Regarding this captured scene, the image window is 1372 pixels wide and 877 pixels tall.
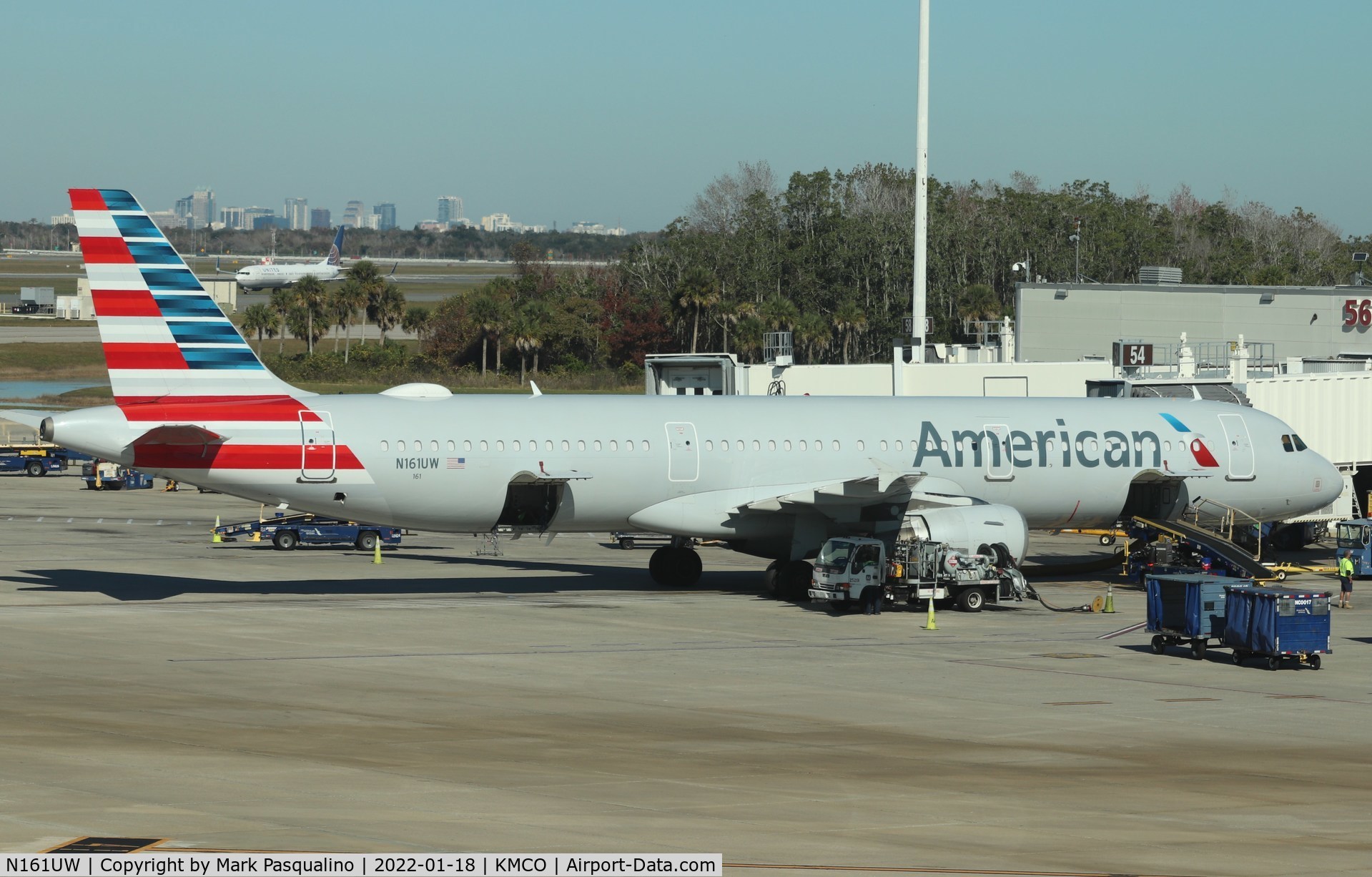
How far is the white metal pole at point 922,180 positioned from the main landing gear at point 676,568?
1993cm

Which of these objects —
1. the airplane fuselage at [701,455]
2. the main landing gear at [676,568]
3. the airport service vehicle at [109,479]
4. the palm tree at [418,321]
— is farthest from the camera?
the palm tree at [418,321]

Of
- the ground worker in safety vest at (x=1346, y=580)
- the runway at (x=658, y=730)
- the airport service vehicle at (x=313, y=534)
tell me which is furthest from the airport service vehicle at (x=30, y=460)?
the ground worker in safety vest at (x=1346, y=580)

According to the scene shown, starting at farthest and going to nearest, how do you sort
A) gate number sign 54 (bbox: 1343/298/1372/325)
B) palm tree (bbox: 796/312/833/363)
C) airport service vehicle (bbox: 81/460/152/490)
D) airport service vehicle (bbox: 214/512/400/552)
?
palm tree (bbox: 796/312/833/363), airport service vehicle (bbox: 81/460/152/490), gate number sign 54 (bbox: 1343/298/1372/325), airport service vehicle (bbox: 214/512/400/552)

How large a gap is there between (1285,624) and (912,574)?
352 inches

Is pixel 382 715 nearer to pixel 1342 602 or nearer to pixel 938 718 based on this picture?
pixel 938 718

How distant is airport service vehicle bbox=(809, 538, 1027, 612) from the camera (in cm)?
3431

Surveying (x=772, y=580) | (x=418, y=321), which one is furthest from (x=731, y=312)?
(x=772, y=580)

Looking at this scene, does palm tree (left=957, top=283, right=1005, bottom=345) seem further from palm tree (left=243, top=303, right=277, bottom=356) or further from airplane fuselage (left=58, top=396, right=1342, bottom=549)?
airplane fuselage (left=58, top=396, right=1342, bottom=549)

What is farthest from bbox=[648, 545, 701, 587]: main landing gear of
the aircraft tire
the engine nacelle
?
the engine nacelle

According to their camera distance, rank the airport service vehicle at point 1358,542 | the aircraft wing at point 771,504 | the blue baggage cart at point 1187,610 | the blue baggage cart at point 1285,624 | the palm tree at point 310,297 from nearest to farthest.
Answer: the blue baggage cart at point 1285,624
the blue baggage cart at point 1187,610
the aircraft wing at point 771,504
the airport service vehicle at point 1358,542
the palm tree at point 310,297

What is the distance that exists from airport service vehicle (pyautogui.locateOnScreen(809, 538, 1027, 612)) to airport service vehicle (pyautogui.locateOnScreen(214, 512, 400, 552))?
17795mm

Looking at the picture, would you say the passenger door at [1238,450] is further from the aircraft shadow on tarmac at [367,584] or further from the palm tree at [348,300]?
the palm tree at [348,300]

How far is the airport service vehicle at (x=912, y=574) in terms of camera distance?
3431 centimetres

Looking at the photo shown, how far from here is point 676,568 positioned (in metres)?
39.2
